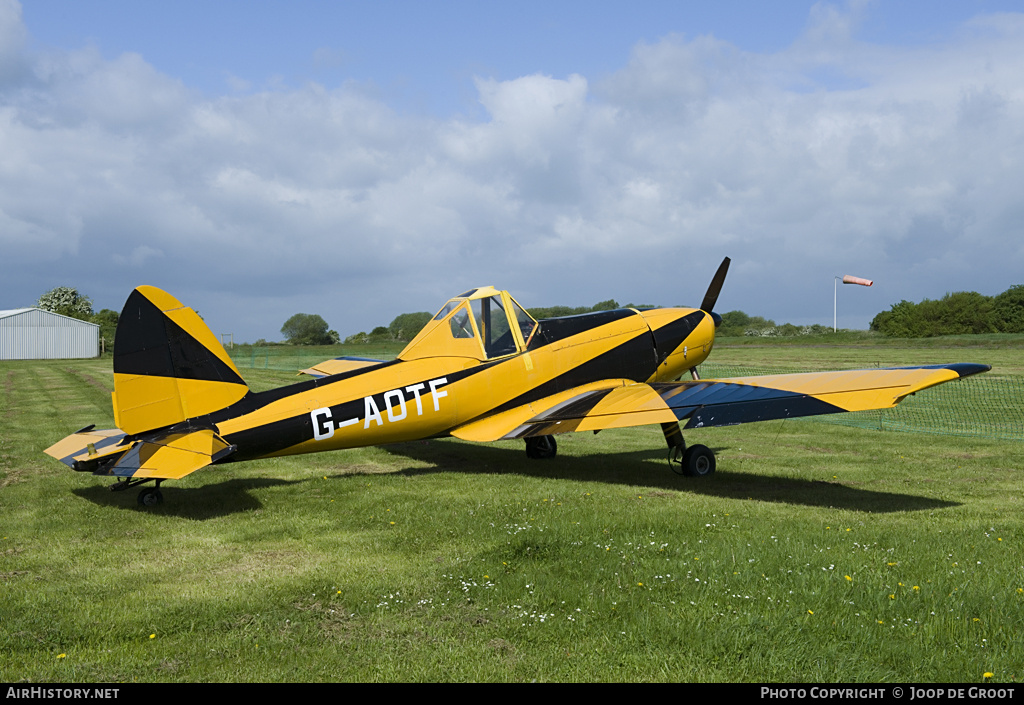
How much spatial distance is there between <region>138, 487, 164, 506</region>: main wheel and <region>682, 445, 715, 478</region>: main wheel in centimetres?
647

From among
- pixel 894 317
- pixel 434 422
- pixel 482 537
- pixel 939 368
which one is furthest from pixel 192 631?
pixel 894 317

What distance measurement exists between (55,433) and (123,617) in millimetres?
11161

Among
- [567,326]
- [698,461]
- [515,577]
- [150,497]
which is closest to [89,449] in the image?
[150,497]

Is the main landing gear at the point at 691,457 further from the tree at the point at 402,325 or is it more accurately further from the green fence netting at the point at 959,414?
the tree at the point at 402,325

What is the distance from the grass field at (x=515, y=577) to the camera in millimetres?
3932

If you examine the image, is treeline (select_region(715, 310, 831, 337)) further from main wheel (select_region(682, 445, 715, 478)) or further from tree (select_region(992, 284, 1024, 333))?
main wheel (select_region(682, 445, 715, 478))

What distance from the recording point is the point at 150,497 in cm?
768

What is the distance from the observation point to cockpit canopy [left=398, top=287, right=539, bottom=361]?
9484 millimetres

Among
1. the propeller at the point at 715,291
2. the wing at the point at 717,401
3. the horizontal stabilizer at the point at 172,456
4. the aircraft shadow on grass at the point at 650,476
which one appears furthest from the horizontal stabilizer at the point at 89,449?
the propeller at the point at 715,291

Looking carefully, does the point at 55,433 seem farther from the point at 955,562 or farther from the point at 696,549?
the point at 955,562

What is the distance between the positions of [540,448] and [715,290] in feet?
→ 13.8

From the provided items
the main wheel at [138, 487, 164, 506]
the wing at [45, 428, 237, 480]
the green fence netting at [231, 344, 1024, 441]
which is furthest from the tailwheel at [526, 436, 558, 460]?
the green fence netting at [231, 344, 1024, 441]

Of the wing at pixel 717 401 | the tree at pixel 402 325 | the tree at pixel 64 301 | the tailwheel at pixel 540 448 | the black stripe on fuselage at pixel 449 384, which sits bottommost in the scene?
the tailwheel at pixel 540 448

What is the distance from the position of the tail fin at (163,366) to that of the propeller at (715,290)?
7.90 meters
